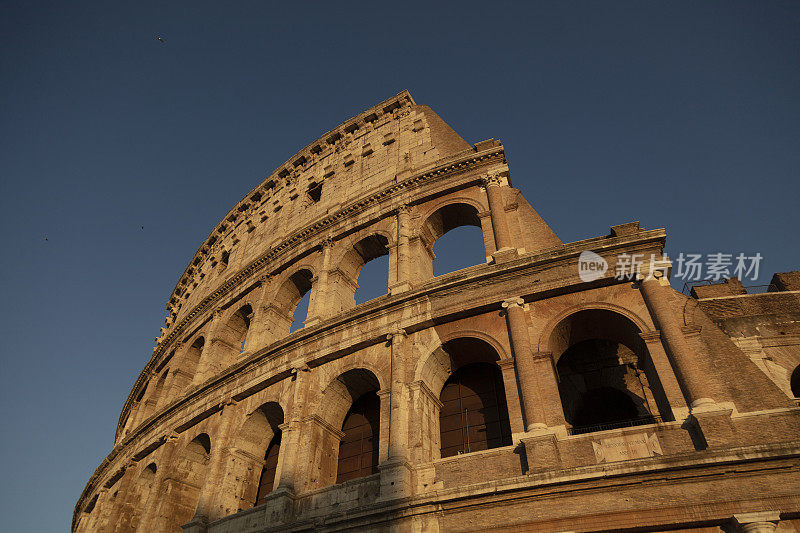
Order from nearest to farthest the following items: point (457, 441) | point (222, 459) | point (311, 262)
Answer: point (457, 441)
point (222, 459)
point (311, 262)

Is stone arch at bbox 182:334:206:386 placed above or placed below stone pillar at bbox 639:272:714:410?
above

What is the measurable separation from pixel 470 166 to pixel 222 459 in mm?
11106

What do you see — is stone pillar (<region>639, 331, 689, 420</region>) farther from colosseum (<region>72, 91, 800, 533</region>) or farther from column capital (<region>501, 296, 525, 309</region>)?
column capital (<region>501, 296, 525, 309</region>)

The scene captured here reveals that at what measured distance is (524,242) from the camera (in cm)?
1302

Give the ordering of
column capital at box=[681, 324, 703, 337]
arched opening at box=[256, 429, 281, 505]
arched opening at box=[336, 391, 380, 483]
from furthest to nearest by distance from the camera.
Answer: arched opening at box=[256, 429, 281, 505], arched opening at box=[336, 391, 380, 483], column capital at box=[681, 324, 703, 337]

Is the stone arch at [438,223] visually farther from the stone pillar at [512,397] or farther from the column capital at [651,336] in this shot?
the column capital at [651,336]

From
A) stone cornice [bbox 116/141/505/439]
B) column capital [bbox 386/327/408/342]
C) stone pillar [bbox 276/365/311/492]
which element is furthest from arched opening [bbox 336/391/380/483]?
stone cornice [bbox 116/141/505/439]

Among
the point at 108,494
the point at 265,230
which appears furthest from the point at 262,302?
the point at 108,494

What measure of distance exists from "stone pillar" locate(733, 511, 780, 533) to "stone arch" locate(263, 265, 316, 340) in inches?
505

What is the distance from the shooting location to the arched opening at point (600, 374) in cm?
1112

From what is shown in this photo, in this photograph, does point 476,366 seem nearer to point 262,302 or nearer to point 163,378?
point 262,302

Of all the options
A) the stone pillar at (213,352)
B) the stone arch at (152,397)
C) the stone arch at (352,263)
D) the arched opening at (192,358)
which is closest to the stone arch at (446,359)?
the stone arch at (352,263)

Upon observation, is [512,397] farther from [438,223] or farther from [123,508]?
[123,508]

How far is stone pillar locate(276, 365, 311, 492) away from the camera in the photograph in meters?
11.4
